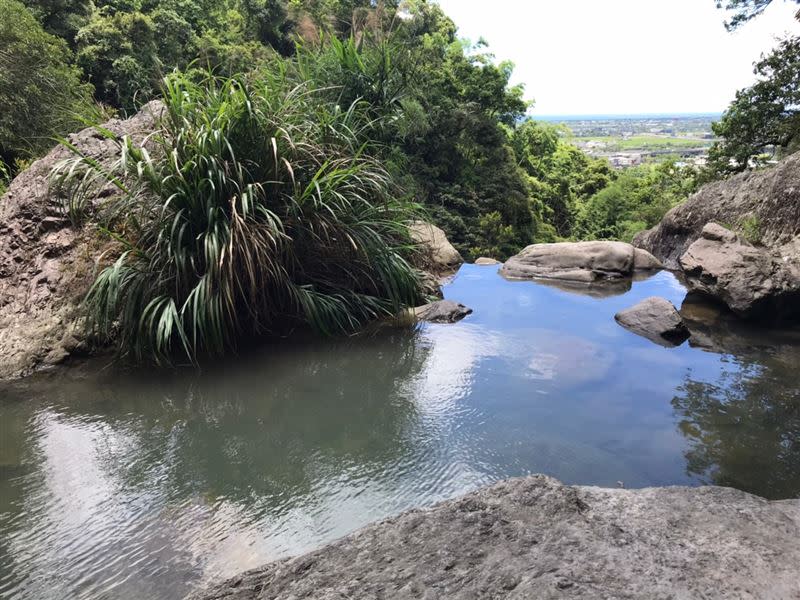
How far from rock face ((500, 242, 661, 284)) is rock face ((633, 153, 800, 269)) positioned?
0.65 m

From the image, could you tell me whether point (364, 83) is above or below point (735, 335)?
above

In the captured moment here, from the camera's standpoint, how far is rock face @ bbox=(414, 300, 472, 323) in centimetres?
463

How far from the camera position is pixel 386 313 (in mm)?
4578

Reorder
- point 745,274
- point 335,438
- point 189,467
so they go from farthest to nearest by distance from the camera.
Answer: point 745,274 < point 335,438 < point 189,467

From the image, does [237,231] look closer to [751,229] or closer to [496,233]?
[751,229]

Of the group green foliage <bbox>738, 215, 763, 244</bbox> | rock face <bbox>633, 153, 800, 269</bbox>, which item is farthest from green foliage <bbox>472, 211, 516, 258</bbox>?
green foliage <bbox>738, 215, 763, 244</bbox>

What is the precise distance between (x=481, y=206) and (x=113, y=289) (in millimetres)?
9004

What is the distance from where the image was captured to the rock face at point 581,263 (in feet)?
19.9

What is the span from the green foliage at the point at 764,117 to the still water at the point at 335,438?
5.73 meters

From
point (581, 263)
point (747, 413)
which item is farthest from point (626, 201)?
point (747, 413)

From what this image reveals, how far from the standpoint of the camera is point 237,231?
3.56 metres

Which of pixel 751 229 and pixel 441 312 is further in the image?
pixel 751 229

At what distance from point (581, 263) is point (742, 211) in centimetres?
178

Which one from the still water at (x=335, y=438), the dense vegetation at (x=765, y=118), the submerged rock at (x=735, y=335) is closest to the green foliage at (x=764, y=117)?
the dense vegetation at (x=765, y=118)
